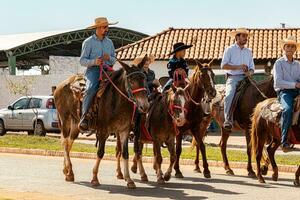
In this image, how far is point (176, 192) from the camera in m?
12.4

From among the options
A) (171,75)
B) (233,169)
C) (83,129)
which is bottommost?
(233,169)

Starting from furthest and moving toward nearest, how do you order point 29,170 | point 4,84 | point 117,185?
1. point 4,84
2. point 29,170
3. point 117,185

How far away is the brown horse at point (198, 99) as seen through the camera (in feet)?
45.8

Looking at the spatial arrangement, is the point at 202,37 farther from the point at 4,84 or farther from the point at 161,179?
the point at 161,179

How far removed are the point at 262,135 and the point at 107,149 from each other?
7.93 m

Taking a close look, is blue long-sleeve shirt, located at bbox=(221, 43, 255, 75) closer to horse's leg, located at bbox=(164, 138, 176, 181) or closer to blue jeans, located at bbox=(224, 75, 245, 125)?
blue jeans, located at bbox=(224, 75, 245, 125)

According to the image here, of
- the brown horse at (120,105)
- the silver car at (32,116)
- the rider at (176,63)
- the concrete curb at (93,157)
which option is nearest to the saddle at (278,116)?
the rider at (176,63)

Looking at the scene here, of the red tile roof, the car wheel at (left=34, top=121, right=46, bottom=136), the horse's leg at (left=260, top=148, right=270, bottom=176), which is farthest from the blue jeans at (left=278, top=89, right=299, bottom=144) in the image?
the red tile roof

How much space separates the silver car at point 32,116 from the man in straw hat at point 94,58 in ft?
56.2

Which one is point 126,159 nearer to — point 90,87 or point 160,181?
point 160,181

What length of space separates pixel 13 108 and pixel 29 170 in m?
17.3

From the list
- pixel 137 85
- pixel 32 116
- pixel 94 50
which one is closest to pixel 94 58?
pixel 94 50

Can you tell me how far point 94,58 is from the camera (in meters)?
13.8

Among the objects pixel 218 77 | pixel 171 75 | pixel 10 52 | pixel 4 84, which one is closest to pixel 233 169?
pixel 171 75
